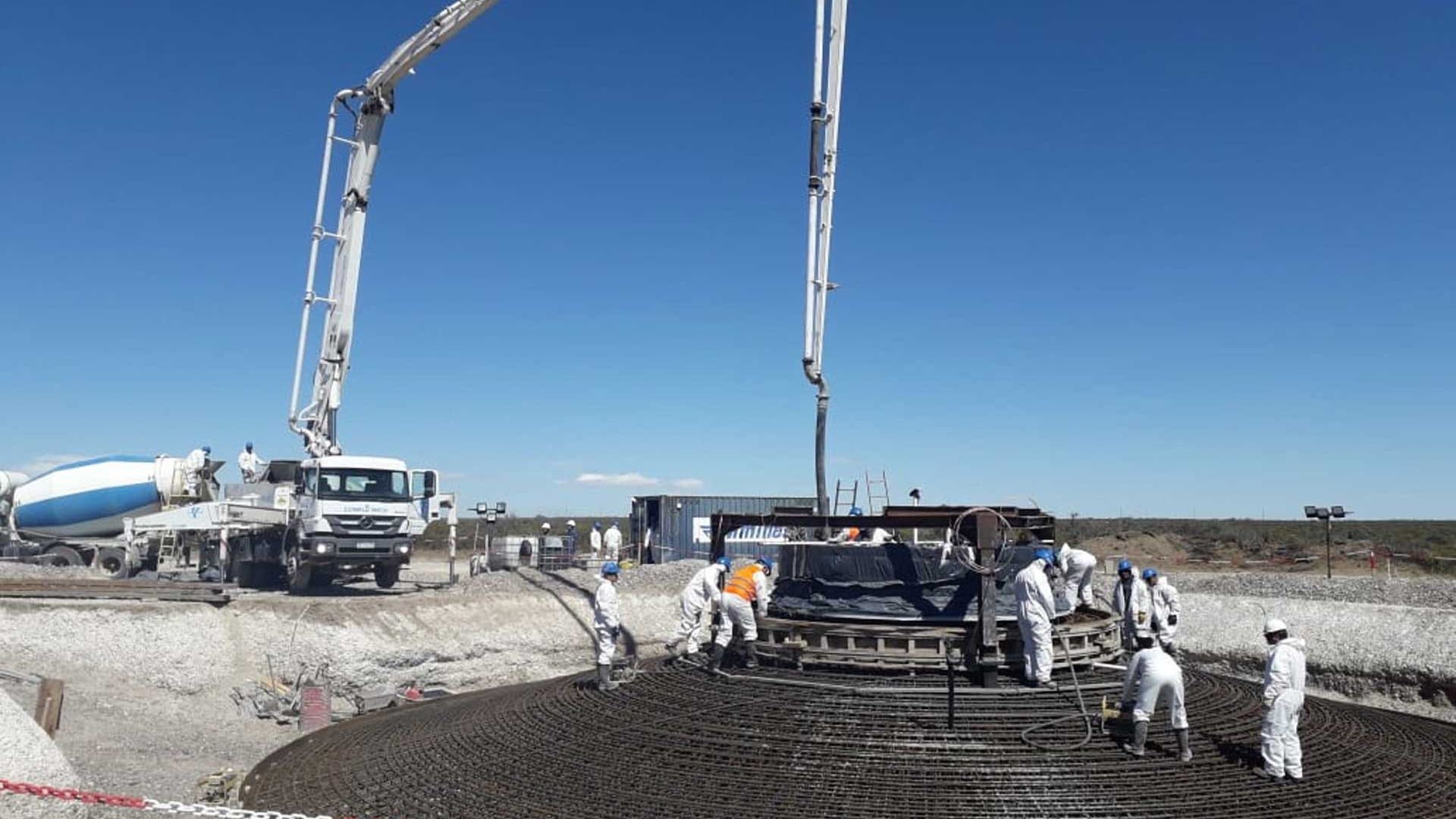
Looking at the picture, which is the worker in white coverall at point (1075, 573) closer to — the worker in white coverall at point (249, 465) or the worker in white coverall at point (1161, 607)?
the worker in white coverall at point (1161, 607)

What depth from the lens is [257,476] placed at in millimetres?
25875

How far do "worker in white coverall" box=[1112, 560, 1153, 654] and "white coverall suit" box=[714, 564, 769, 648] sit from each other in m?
5.46

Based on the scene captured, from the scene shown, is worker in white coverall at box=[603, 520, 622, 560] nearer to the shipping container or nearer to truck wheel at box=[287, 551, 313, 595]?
the shipping container

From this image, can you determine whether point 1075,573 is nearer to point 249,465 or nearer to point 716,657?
point 716,657

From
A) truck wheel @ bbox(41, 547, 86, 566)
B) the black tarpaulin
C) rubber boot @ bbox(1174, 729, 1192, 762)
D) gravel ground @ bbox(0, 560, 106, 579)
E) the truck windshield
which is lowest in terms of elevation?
gravel ground @ bbox(0, 560, 106, 579)

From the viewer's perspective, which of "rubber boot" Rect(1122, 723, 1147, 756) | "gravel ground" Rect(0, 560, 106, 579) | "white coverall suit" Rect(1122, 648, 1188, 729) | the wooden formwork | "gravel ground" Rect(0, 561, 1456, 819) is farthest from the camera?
"gravel ground" Rect(0, 560, 106, 579)

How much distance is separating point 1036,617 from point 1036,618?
2 cm

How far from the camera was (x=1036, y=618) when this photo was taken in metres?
9.71

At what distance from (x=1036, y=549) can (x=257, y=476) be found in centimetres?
2202

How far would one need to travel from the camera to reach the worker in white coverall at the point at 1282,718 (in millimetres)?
8453

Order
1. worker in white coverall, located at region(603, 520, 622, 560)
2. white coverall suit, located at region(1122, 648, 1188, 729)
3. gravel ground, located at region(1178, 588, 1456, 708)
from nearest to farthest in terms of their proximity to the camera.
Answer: white coverall suit, located at region(1122, 648, 1188, 729) → gravel ground, located at region(1178, 588, 1456, 708) → worker in white coverall, located at region(603, 520, 622, 560)

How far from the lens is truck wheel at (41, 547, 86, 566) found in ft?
97.0

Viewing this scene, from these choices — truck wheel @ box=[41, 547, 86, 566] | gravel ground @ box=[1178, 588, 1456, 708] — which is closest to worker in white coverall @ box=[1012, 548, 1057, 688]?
gravel ground @ box=[1178, 588, 1456, 708]

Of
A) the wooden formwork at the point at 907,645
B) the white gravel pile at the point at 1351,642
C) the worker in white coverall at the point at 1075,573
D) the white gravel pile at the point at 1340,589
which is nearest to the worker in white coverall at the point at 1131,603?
the worker in white coverall at the point at 1075,573
